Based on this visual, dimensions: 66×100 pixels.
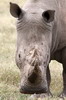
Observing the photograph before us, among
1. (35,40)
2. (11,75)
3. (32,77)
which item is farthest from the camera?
(11,75)

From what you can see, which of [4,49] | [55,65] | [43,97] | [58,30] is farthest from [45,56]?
[4,49]

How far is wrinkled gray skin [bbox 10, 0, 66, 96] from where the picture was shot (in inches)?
257

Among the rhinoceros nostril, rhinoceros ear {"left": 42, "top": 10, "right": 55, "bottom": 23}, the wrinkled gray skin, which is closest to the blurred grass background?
the wrinkled gray skin

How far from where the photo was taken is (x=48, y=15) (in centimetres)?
700

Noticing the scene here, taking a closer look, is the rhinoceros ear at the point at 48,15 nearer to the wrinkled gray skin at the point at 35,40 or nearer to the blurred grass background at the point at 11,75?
the wrinkled gray skin at the point at 35,40

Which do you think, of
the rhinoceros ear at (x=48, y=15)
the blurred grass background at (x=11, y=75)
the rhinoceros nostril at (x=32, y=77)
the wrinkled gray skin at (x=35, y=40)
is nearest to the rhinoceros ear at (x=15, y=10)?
the wrinkled gray skin at (x=35, y=40)

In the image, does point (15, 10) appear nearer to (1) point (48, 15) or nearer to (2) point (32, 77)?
(1) point (48, 15)

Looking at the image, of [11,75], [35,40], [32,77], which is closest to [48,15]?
[35,40]

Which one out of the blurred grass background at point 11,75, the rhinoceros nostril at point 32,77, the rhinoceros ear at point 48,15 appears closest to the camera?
the rhinoceros nostril at point 32,77

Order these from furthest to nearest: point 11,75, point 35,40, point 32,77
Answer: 1. point 11,75
2. point 35,40
3. point 32,77

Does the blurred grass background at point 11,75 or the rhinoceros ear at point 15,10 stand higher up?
the rhinoceros ear at point 15,10

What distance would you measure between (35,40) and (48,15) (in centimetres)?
48

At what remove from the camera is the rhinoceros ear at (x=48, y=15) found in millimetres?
6922

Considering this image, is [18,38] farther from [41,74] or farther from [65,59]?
[65,59]
